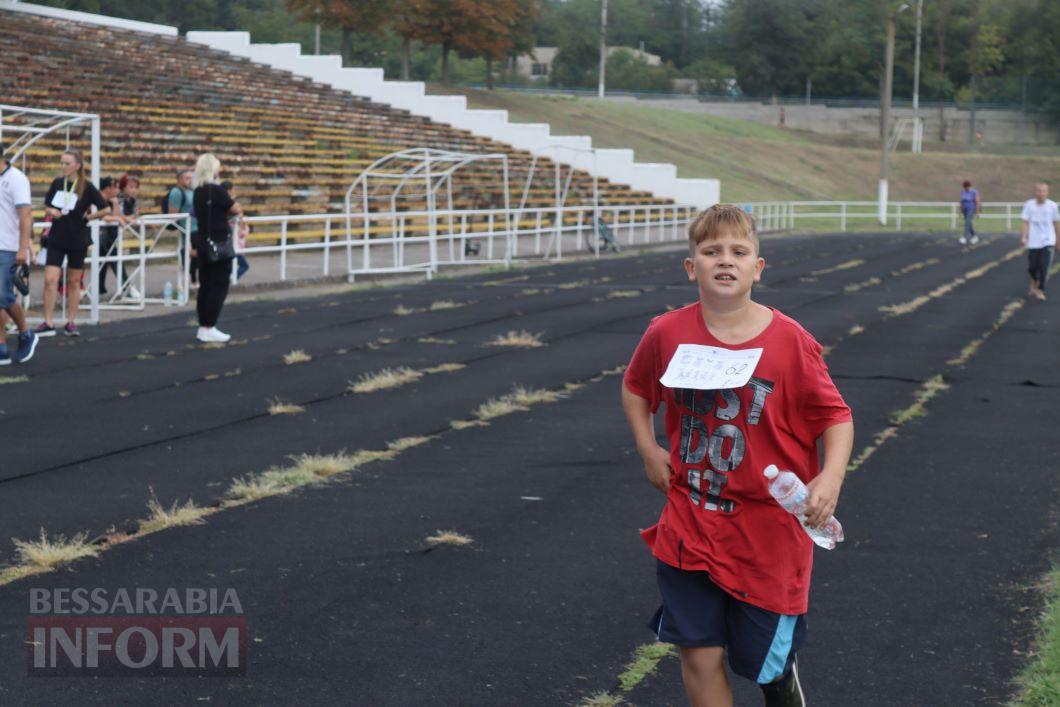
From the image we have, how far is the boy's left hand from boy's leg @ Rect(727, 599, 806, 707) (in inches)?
11.1

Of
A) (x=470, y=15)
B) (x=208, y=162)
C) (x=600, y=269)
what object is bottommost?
(x=600, y=269)

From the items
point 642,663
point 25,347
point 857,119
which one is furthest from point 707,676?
point 857,119

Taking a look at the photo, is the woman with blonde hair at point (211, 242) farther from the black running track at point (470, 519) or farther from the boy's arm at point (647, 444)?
the boy's arm at point (647, 444)

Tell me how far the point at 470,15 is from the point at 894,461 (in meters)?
56.8

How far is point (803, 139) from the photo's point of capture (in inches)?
3620

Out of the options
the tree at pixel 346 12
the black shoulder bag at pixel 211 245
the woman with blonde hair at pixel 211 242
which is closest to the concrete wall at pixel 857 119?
the tree at pixel 346 12

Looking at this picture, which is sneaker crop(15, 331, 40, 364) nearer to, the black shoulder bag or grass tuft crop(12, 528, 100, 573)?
Result: the black shoulder bag

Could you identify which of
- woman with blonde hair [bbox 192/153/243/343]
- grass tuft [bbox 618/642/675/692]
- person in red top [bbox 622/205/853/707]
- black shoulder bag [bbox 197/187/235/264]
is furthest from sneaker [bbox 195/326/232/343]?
person in red top [bbox 622/205/853/707]

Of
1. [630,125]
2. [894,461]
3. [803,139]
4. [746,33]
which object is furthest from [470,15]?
[894,461]

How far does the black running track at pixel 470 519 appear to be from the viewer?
5.30m

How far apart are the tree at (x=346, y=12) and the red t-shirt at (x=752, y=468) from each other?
57.1 m

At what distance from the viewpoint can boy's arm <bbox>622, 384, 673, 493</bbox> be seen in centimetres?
410

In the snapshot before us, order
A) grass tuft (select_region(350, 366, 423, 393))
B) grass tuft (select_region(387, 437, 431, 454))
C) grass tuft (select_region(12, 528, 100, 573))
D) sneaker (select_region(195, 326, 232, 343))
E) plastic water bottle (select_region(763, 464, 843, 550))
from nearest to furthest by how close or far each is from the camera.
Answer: plastic water bottle (select_region(763, 464, 843, 550)) → grass tuft (select_region(12, 528, 100, 573)) → grass tuft (select_region(387, 437, 431, 454)) → grass tuft (select_region(350, 366, 423, 393)) → sneaker (select_region(195, 326, 232, 343))

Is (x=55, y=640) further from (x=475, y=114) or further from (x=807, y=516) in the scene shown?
(x=475, y=114)
